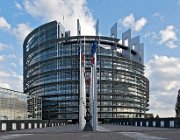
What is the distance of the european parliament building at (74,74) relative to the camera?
149 metres

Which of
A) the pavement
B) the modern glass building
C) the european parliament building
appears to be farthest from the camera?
the european parliament building

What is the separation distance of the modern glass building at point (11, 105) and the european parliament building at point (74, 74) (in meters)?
45.8

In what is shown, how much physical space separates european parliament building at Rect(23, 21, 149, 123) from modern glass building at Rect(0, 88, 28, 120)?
45.8 m

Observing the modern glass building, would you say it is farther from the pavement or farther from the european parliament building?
the pavement

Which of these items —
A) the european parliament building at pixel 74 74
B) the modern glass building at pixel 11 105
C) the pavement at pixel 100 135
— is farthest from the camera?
the european parliament building at pixel 74 74

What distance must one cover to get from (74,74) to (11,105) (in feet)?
207

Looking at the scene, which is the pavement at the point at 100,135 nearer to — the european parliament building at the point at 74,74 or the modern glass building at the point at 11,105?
the modern glass building at the point at 11,105

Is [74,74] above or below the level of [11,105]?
above

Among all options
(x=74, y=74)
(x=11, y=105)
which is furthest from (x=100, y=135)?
(x=74, y=74)

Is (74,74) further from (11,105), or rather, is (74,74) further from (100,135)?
(100,135)

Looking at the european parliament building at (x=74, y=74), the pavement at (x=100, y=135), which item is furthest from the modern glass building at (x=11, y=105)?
the pavement at (x=100, y=135)

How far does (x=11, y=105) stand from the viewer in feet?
285

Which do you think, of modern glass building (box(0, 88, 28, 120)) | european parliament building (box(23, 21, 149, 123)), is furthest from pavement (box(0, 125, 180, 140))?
european parliament building (box(23, 21, 149, 123))

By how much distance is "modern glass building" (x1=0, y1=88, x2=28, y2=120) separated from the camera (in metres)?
82.1
